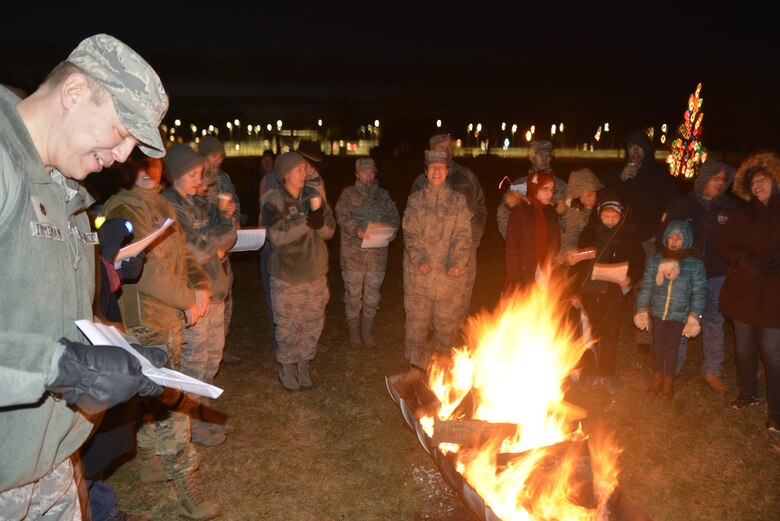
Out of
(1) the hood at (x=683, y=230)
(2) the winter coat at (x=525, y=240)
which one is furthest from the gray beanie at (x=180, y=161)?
(1) the hood at (x=683, y=230)

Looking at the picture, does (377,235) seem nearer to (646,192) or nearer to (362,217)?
(362,217)

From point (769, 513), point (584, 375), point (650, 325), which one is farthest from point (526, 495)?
point (650, 325)

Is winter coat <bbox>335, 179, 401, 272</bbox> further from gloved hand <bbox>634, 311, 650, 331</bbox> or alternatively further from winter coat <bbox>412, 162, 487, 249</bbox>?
gloved hand <bbox>634, 311, 650, 331</bbox>

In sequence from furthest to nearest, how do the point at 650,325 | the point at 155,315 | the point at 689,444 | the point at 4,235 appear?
the point at 650,325
the point at 689,444
the point at 155,315
the point at 4,235

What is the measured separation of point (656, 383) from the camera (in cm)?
627

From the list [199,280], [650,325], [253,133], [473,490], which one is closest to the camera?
[473,490]

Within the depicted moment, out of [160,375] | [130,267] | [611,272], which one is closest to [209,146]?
[130,267]

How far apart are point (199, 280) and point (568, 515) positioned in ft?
11.6

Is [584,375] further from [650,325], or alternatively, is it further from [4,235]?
[4,235]

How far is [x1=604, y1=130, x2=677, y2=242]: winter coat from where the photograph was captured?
22.5ft

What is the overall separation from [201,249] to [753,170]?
18.3ft

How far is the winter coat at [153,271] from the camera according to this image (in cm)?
393

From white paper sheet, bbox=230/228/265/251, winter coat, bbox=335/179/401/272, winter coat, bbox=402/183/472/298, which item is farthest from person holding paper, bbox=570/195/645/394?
white paper sheet, bbox=230/228/265/251

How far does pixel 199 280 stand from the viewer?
4785 mm
